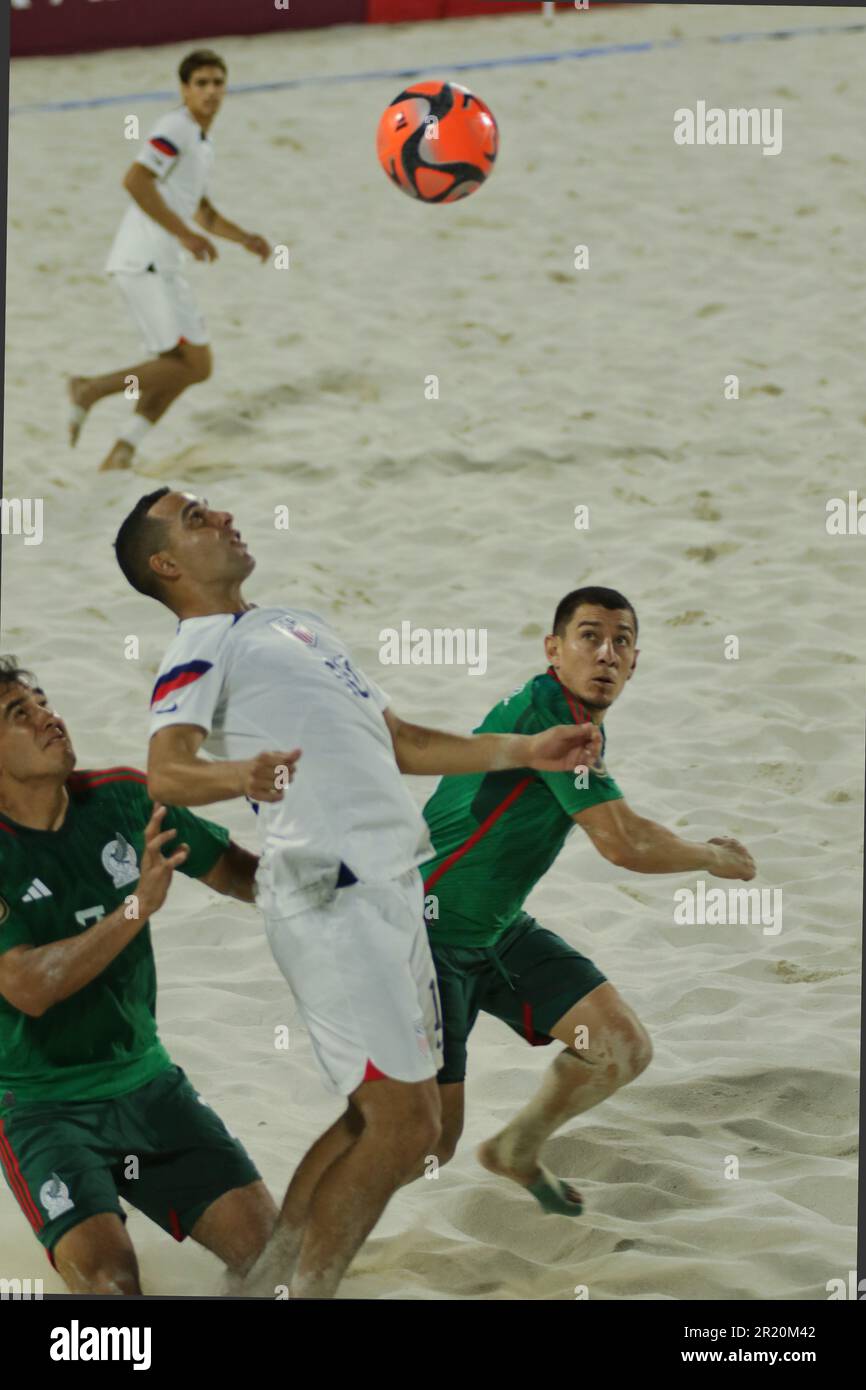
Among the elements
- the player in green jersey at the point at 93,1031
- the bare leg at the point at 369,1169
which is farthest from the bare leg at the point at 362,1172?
the player in green jersey at the point at 93,1031

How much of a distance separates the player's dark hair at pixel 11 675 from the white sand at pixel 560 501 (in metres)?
1.12

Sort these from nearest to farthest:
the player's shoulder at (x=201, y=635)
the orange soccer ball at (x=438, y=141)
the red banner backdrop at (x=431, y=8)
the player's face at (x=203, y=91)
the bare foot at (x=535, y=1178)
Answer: the player's shoulder at (x=201, y=635), the bare foot at (x=535, y=1178), the orange soccer ball at (x=438, y=141), the player's face at (x=203, y=91), the red banner backdrop at (x=431, y=8)

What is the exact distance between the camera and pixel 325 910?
3254 mm

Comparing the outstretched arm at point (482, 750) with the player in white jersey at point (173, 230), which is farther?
the player in white jersey at point (173, 230)

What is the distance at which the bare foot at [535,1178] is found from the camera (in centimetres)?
379

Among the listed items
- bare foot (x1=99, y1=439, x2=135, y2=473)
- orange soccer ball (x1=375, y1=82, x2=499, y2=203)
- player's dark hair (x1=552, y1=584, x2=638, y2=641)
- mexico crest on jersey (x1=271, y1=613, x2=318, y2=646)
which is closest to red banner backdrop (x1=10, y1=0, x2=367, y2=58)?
bare foot (x1=99, y1=439, x2=135, y2=473)

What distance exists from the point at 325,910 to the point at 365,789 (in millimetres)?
231

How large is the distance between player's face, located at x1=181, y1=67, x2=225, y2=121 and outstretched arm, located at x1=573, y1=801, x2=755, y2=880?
4.45m

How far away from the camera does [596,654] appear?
371 cm

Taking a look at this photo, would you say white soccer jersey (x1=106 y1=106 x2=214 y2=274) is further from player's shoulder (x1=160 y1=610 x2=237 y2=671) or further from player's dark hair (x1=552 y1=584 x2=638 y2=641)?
player's shoulder (x1=160 y1=610 x2=237 y2=671)

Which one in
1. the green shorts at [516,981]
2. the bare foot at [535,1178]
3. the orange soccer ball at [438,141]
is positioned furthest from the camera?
the orange soccer ball at [438,141]

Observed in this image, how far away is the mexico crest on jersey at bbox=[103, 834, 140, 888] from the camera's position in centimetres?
347

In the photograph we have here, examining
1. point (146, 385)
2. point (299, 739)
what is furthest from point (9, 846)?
point (146, 385)

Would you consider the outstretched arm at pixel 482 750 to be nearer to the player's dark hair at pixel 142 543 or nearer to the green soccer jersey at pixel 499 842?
the green soccer jersey at pixel 499 842
